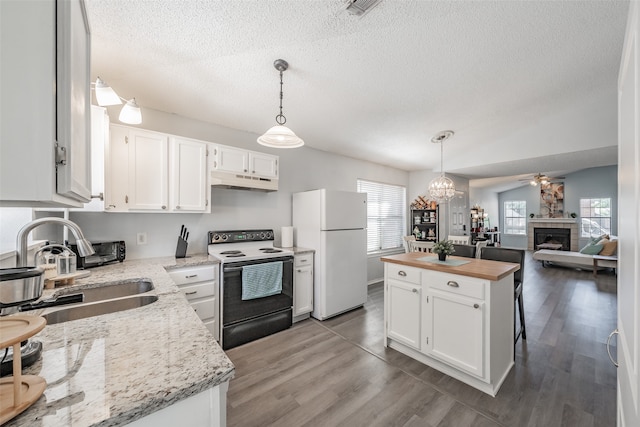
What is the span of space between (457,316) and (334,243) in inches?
65.4

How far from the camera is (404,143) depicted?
411cm

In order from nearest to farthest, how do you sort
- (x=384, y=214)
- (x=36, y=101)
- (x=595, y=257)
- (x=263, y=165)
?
(x=36, y=101) < (x=263, y=165) < (x=384, y=214) < (x=595, y=257)

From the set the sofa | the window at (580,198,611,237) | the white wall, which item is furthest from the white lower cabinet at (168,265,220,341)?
the window at (580,198,611,237)

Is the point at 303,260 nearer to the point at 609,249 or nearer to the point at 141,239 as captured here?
the point at 141,239

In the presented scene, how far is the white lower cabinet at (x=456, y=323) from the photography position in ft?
6.26

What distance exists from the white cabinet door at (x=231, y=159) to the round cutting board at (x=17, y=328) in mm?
2274

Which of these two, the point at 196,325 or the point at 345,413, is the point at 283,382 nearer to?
the point at 345,413

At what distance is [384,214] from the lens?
527cm

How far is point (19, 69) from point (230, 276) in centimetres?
220

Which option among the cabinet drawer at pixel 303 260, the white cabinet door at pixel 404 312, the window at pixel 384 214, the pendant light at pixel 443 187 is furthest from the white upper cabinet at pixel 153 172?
the pendant light at pixel 443 187

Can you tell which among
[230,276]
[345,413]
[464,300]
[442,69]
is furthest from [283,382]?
[442,69]

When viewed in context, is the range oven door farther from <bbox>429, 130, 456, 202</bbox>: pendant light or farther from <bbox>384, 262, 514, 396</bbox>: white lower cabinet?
<bbox>429, 130, 456, 202</bbox>: pendant light

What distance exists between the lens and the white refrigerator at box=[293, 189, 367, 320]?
128 inches

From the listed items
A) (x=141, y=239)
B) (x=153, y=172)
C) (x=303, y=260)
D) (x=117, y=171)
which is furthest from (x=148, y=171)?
(x=303, y=260)
